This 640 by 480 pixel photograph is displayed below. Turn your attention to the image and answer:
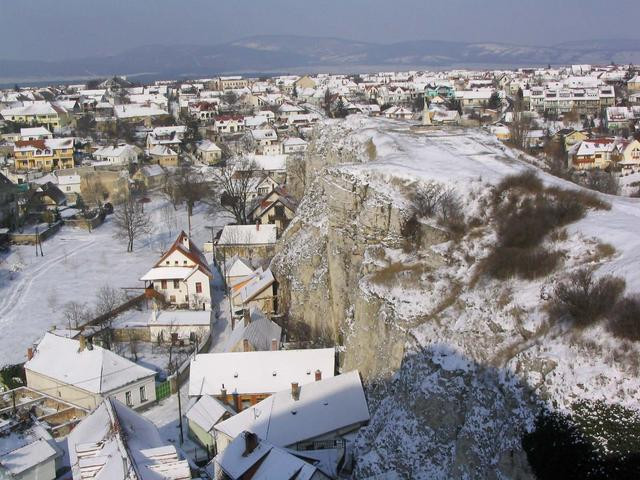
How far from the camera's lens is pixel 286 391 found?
27.5m

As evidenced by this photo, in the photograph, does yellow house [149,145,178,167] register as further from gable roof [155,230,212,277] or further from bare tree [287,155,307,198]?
gable roof [155,230,212,277]

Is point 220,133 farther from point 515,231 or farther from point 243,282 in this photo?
point 515,231

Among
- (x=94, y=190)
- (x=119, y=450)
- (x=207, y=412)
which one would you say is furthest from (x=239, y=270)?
(x=94, y=190)

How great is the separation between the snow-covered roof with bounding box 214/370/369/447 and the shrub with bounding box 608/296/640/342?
10146 millimetres

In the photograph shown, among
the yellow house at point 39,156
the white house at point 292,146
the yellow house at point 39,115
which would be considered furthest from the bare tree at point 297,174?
the yellow house at point 39,115

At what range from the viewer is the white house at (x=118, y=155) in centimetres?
8738

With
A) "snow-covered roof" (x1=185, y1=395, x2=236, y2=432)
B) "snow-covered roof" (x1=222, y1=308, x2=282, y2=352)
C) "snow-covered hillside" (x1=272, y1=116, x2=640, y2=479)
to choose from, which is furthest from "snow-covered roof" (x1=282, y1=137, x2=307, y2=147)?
"snow-covered roof" (x1=185, y1=395, x2=236, y2=432)

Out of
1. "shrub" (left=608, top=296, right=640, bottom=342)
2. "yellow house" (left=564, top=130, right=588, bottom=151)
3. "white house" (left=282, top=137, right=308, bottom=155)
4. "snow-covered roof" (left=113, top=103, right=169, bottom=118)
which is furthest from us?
"snow-covered roof" (left=113, top=103, right=169, bottom=118)

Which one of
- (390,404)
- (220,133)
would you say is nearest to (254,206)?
(390,404)

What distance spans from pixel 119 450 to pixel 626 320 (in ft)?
51.3

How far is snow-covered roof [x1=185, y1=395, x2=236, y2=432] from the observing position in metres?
26.7

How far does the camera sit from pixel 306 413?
2591 cm

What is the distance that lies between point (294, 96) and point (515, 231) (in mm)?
170137

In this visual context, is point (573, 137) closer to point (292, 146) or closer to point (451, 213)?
point (292, 146)
